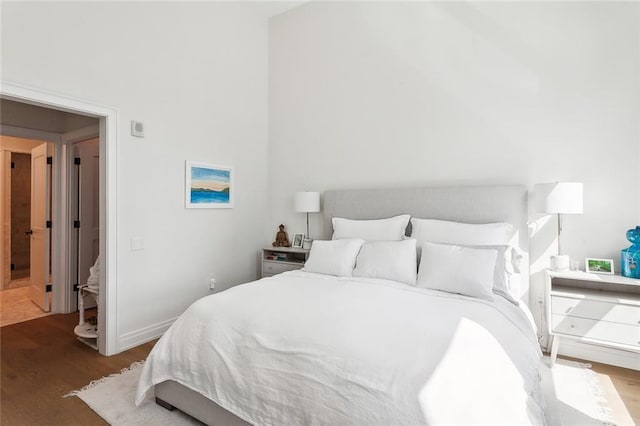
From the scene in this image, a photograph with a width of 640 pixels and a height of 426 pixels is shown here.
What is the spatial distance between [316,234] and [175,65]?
2479 mm

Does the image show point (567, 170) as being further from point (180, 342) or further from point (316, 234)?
point (180, 342)

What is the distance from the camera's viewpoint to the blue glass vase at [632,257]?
2375mm

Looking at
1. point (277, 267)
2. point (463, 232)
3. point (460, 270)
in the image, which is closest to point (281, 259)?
point (277, 267)

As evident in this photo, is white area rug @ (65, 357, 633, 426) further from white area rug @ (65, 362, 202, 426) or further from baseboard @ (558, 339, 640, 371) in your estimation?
baseboard @ (558, 339, 640, 371)

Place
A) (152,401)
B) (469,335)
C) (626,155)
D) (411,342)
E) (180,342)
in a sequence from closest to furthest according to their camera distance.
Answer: (411,342) < (469,335) < (180,342) < (152,401) < (626,155)

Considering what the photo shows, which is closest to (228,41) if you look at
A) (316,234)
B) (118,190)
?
(118,190)

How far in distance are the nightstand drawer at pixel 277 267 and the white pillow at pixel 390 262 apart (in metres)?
1.17

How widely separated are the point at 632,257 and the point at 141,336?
4187mm

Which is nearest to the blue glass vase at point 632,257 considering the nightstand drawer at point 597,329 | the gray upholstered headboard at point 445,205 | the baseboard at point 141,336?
the nightstand drawer at point 597,329

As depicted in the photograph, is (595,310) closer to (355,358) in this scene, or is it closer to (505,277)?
(505,277)

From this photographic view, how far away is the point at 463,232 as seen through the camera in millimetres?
2764

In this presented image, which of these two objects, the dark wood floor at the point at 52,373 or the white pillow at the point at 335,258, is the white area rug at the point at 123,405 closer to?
the dark wood floor at the point at 52,373

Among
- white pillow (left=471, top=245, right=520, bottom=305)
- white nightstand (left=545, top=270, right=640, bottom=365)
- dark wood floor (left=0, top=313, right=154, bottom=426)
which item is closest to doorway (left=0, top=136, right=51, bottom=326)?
Answer: dark wood floor (left=0, top=313, right=154, bottom=426)

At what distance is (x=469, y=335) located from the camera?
1530 millimetres
